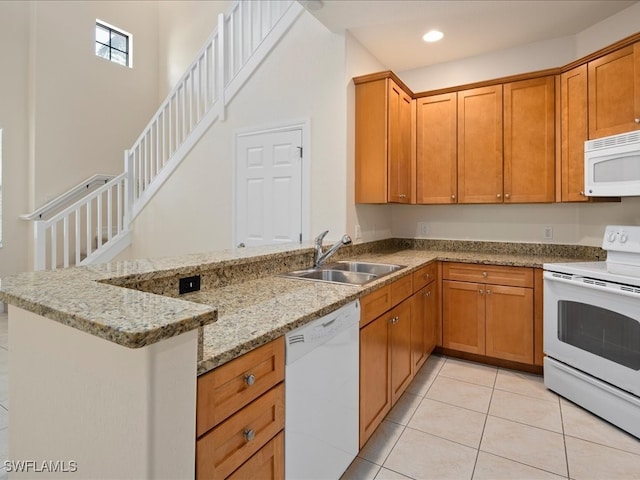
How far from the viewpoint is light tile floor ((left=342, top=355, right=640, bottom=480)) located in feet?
6.33

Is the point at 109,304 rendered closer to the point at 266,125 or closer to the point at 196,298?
the point at 196,298

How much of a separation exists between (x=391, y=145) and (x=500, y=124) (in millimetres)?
1018

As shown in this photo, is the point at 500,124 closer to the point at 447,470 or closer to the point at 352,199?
the point at 352,199

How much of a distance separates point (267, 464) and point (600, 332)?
2312mm

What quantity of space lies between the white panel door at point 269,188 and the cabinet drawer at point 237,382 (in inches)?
91.1

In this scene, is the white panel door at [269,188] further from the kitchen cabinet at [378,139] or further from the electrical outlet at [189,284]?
the electrical outlet at [189,284]

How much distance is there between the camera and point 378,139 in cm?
A: 321

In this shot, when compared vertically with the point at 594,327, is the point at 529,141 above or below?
above

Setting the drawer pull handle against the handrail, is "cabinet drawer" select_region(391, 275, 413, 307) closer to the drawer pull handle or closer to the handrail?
the drawer pull handle

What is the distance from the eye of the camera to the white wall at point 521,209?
9.89ft

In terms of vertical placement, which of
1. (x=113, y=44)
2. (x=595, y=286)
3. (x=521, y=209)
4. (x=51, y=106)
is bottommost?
(x=595, y=286)

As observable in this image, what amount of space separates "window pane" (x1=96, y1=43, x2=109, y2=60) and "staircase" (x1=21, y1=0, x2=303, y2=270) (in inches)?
66.4

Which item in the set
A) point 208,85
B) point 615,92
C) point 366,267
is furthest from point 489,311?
point 208,85

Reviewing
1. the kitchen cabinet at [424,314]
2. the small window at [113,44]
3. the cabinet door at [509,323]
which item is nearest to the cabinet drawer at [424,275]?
the kitchen cabinet at [424,314]
